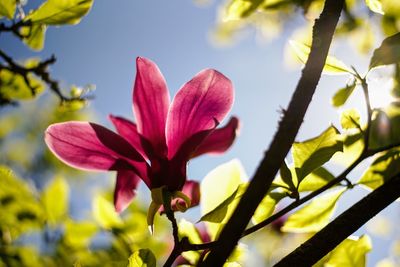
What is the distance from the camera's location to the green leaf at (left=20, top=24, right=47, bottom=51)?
1.01 m

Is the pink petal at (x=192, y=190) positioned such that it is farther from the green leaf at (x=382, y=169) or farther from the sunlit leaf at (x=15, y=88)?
the sunlit leaf at (x=15, y=88)

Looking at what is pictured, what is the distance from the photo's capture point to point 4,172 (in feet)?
2.54

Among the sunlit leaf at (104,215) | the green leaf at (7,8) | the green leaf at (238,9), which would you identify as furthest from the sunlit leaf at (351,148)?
the green leaf at (7,8)

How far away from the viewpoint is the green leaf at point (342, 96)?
2.25 feet

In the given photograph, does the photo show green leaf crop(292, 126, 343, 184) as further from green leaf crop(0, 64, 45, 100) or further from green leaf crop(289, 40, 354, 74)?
green leaf crop(0, 64, 45, 100)

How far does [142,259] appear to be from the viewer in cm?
55

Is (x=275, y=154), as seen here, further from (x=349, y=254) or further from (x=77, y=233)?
(x=77, y=233)

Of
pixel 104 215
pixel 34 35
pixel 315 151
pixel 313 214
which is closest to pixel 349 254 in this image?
pixel 313 214

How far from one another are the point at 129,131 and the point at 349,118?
317 mm

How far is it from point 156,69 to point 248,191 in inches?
12.4

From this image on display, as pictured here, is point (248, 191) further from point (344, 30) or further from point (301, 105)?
point (344, 30)

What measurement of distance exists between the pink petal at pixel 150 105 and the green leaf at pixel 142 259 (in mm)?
129

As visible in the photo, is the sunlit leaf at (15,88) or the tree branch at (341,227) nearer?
the tree branch at (341,227)

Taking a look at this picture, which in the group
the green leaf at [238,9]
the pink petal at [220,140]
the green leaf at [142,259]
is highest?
the green leaf at [238,9]
